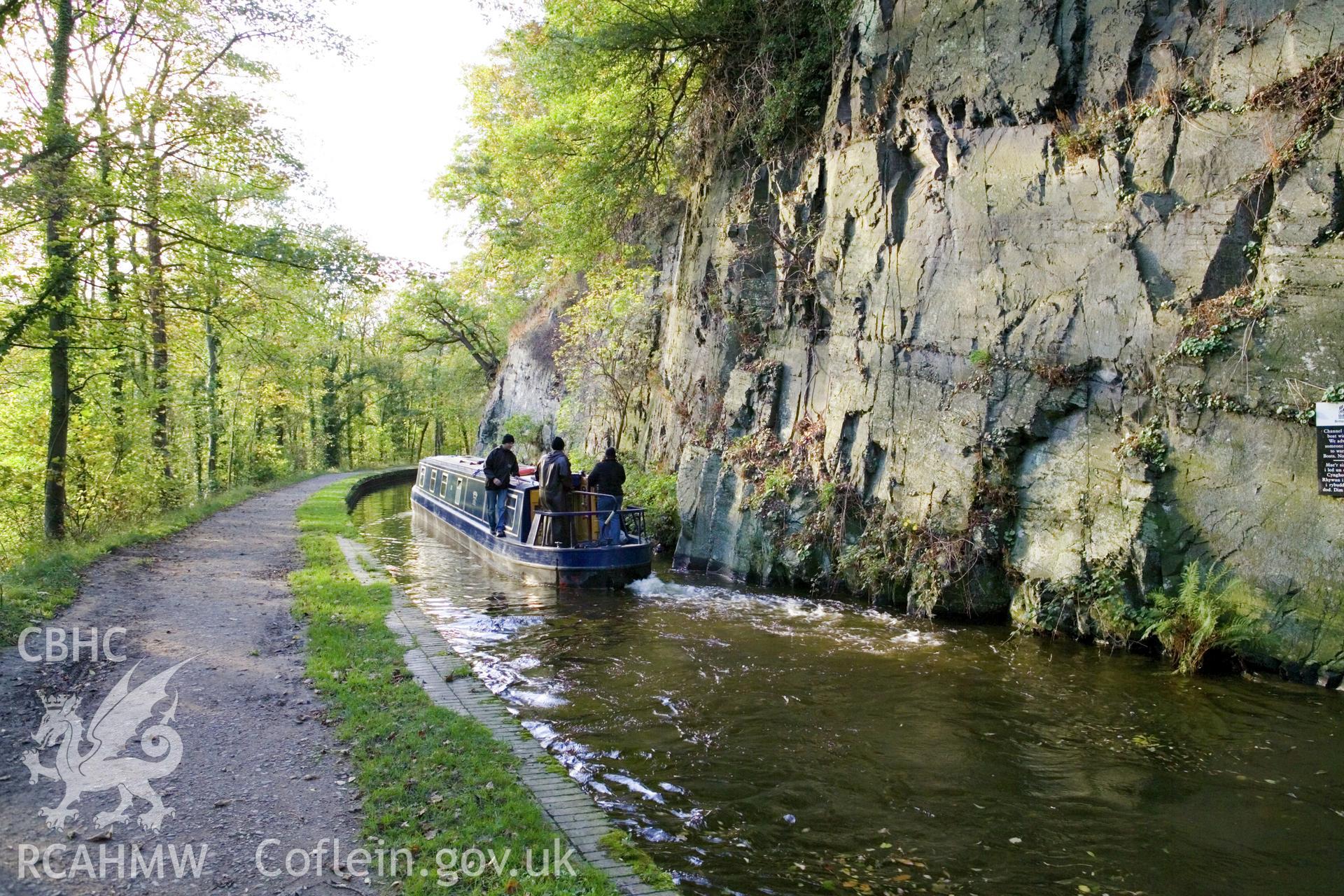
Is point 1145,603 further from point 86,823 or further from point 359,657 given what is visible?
point 86,823

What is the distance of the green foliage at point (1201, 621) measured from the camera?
7.84 meters

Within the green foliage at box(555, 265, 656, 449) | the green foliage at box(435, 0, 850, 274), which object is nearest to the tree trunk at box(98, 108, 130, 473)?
the green foliage at box(435, 0, 850, 274)

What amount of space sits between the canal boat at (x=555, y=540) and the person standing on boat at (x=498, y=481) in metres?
0.13

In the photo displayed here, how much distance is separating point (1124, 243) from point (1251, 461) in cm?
299

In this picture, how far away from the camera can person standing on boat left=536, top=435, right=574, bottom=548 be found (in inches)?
510

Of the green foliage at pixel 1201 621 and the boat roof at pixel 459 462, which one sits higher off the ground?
the boat roof at pixel 459 462

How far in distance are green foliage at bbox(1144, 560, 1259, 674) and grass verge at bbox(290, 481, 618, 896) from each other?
23.2 ft

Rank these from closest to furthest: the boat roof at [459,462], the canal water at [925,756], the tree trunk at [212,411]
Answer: the canal water at [925,756] → the boat roof at [459,462] → the tree trunk at [212,411]

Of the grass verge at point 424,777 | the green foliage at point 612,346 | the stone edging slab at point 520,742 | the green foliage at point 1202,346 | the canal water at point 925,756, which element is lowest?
the canal water at point 925,756

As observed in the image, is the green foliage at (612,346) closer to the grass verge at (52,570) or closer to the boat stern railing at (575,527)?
the boat stern railing at (575,527)

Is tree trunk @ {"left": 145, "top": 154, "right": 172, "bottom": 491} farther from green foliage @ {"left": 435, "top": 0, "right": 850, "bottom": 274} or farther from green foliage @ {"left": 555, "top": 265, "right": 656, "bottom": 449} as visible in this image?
green foliage @ {"left": 555, "top": 265, "right": 656, "bottom": 449}

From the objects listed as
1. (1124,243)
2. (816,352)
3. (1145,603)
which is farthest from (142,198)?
(1145,603)

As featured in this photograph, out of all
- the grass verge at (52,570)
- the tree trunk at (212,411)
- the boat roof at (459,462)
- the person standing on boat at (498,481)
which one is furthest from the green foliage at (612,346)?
the grass verge at (52,570)

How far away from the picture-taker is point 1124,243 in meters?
9.33
